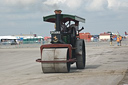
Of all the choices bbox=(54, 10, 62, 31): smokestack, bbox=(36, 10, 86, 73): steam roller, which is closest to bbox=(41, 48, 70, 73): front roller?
bbox=(36, 10, 86, 73): steam roller

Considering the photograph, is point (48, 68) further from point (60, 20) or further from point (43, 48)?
point (60, 20)

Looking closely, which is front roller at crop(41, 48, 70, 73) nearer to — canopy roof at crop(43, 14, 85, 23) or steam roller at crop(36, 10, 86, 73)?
steam roller at crop(36, 10, 86, 73)

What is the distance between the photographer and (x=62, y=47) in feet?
41.2

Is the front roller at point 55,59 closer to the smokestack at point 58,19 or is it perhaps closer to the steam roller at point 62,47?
the steam roller at point 62,47

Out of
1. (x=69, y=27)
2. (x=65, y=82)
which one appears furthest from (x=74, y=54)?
(x=65, y=82)

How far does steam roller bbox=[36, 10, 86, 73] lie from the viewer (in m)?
12.2

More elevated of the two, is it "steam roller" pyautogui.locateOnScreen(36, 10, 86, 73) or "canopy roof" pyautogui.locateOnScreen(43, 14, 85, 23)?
"canopy roof" pyautogui.locateOnScreen(43, 14, 85, 23)

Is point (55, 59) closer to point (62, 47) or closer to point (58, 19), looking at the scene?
point (62, 47)

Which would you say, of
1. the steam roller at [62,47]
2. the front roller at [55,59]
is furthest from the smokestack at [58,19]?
the front roller at [55,59]

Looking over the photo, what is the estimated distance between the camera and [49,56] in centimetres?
1224

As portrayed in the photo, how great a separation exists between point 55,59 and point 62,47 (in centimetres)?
68

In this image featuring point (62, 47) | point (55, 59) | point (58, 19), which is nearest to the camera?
point (55, 59)

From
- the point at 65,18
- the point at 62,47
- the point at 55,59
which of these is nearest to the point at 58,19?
the point at 65,18

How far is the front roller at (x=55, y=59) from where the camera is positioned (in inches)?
478
